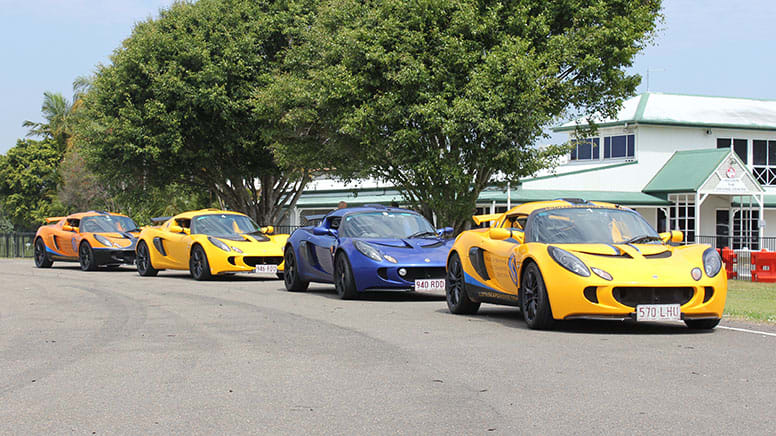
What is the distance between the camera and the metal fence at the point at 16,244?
45500mm

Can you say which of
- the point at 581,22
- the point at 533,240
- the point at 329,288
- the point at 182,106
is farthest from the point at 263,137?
the point at 533,240

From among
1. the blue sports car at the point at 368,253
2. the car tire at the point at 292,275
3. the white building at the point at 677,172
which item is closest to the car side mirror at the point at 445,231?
the blue sports car at the point at 368,253

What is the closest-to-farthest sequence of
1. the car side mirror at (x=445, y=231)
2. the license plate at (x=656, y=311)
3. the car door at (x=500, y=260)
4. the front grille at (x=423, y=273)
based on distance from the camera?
1. the license plate at (x=656, y=311)
2. the car door at (x=500, y=260)
3. the front grille at (x=423, y=273)
4. the car side mirror at (x=445, y=231)

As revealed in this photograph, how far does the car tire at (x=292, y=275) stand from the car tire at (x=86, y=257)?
1048 centimetres

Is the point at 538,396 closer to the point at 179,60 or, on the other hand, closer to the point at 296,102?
the point at 296,102

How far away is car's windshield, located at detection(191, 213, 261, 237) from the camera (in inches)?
822

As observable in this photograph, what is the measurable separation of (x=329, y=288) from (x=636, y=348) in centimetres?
1035

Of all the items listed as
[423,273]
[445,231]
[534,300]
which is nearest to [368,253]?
[423,273]

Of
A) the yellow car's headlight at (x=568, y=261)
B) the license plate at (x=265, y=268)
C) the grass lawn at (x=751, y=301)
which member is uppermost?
the yellow car's headlight at (x=568, y=261)

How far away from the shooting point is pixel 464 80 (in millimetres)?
24828

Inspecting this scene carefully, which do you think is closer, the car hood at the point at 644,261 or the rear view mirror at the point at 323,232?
the car hood at the point at 644,261

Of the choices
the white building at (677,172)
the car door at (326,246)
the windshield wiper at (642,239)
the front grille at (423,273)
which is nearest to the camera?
the windshield wiper at (642,239)

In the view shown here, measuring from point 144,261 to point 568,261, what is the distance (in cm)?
1516

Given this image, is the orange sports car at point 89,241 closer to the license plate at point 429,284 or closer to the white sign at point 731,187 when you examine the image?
the license plate at point 429,284
